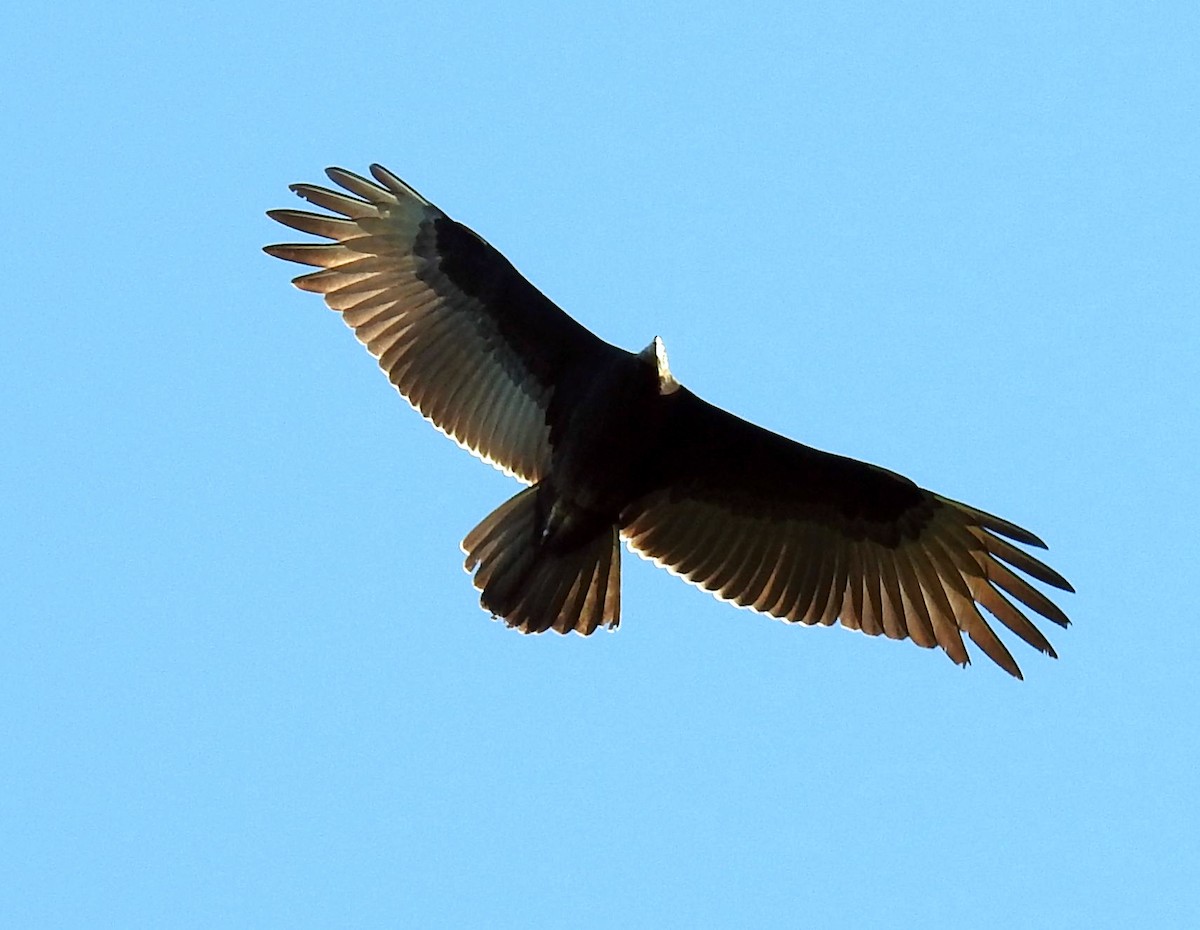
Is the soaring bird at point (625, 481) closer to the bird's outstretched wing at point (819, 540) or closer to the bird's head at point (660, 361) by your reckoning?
the bird's outstretched wing at point (819, 540)

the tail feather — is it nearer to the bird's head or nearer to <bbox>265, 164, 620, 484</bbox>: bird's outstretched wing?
<bbox>265, 164, 620, 484</bbox>: bird's outstretched wing

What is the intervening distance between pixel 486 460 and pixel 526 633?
2.89ft

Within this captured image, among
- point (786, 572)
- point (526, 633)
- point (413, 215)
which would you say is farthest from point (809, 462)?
point (413, 215)

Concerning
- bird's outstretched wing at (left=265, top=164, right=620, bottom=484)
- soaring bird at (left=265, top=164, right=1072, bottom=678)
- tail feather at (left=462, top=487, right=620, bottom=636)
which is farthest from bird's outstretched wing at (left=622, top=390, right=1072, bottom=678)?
bird's outstretched wing at (left=265, top=164, right=620, bottom=484)

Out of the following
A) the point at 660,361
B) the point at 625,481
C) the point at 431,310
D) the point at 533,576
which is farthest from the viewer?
the point at 431,310

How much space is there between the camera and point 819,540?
328 inches

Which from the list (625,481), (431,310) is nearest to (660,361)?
(625,481)

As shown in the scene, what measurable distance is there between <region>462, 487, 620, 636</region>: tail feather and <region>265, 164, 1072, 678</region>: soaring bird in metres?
0.01

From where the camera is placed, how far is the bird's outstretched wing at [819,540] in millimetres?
8102

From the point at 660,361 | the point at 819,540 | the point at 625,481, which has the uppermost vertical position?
the point at 819,540

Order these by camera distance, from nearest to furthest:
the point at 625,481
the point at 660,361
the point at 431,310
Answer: the point at 660,361 < the point at 625,481 < the point at 431,310

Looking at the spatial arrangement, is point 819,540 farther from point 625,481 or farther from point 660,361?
point 660,361

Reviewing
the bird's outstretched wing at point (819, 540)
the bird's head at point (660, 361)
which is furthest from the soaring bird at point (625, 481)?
the bird's head at point (660, 361)

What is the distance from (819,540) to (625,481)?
1052 mm
